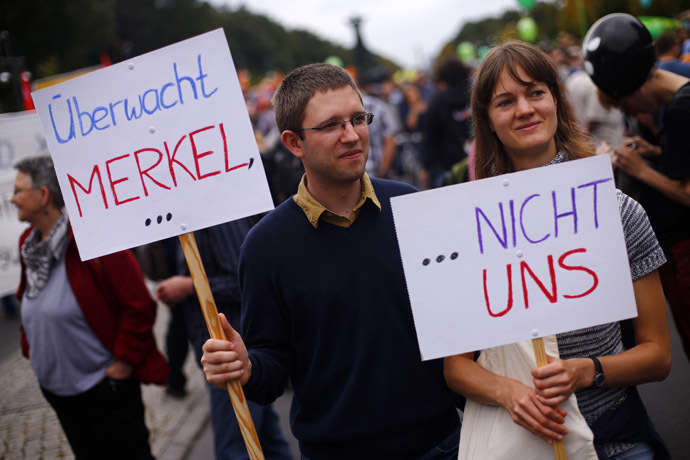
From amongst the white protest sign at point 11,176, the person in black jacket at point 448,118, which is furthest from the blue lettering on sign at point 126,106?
the person in black jacket at point 448,118

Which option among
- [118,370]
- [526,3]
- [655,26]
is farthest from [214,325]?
[526,3]

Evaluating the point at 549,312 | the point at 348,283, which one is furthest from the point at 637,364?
the point at 348,283

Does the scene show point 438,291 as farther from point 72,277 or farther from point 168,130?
point 72,277

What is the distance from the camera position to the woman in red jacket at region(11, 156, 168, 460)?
347 centimetres

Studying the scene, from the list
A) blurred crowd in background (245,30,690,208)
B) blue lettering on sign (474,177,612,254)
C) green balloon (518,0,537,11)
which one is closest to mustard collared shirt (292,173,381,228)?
blue lettering on sign (474,177,612,254)

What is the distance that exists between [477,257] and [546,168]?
0.97 feet

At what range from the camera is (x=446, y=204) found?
181 cm

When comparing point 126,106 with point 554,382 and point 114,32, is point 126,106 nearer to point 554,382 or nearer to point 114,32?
point 554,382

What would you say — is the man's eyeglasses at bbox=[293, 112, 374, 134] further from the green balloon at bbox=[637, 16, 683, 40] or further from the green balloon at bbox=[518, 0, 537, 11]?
the green balloon at bbox=[518, 0, 537, 11]

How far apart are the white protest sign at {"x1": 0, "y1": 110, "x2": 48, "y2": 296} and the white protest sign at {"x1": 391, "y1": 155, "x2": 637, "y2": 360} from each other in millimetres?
4656

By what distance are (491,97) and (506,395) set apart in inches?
37.0

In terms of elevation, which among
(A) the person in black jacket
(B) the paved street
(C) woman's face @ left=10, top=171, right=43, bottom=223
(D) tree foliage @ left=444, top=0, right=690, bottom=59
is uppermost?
(D) tree foliage @ left=444, top=0, right=690, bottom=59

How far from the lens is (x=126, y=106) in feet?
7.07

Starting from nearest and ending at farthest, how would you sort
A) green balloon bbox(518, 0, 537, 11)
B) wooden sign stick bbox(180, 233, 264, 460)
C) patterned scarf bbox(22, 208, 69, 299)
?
wooden sign stick bbox(180, 233, 264, 460) < patterned scarf bbox(22, 208, 69, 299) < green balloon bbox(518, 0, 537, 11)
